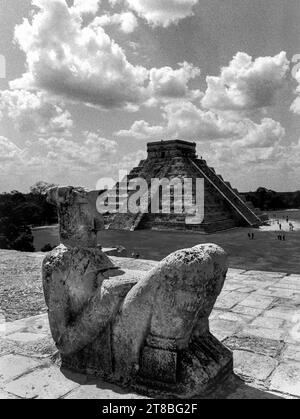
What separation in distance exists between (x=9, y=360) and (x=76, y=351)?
31.7 inches

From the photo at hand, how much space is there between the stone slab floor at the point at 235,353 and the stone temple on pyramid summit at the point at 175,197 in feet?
66.8

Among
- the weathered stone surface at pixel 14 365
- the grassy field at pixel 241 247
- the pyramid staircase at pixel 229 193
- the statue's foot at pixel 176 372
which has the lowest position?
the grassy field at pixel 241 247

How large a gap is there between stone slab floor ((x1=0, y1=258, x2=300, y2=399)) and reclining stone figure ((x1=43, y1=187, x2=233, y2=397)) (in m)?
0.16

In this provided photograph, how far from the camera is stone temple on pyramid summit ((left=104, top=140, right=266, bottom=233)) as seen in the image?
28086 mm

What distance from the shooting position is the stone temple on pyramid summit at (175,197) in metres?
28.1

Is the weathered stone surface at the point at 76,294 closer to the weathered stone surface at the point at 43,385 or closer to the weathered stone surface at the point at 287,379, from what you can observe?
the weathered stone surface at the point at 43,385

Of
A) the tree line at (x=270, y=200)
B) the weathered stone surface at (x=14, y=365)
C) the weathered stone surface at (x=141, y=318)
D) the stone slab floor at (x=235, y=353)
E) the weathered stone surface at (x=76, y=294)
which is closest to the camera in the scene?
the weathered stone surface at (x=141, y=318)

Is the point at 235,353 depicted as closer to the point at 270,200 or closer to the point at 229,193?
the point at 229,193

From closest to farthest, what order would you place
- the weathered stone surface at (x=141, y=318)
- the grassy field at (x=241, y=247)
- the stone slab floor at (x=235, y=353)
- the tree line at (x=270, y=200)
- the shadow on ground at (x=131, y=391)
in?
the weathered stone surface at (x=141, y=318) < the shadow on ground at (x=131, y=391) < the stone slab floor at (x=235, y=353) < the grassy field at (x=241, y=247) < the tree line at (x=270, y=200)

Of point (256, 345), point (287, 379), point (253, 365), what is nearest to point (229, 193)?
point (256, 345)

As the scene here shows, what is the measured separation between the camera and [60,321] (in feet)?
10.7

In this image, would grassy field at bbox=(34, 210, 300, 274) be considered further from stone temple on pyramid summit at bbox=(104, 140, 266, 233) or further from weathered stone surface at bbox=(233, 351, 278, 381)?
weathered stone surface at bbox=(233, 351, 278, 381)

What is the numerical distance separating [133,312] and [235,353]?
4.64 ft

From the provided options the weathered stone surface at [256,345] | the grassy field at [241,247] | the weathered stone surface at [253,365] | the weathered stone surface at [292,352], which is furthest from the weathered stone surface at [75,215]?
the grassy field at [241,247]
